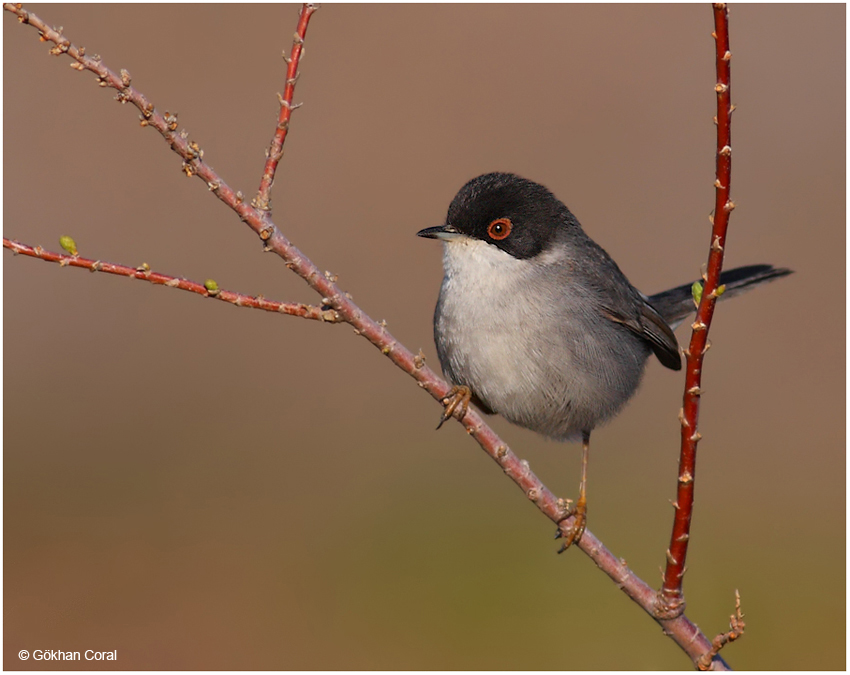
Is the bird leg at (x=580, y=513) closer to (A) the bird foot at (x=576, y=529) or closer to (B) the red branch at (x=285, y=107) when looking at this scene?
(A) the bird foot at (x=576, y=529)

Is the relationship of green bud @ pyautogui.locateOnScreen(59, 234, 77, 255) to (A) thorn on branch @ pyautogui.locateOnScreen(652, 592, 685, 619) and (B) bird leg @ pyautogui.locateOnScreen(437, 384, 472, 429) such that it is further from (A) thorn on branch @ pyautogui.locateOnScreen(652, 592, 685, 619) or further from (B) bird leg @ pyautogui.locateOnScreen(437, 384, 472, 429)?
(A) thorn on branch @ pyautogui.locateOnScreen(652, 592, 685, 619)

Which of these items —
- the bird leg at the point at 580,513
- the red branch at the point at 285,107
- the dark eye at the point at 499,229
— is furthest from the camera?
the dark eye at the point at 499,229

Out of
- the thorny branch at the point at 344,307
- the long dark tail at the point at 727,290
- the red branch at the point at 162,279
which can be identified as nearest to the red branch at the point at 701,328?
the thorny branch at the point at 344,307

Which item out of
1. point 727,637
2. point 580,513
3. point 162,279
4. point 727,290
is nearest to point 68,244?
point 162,279

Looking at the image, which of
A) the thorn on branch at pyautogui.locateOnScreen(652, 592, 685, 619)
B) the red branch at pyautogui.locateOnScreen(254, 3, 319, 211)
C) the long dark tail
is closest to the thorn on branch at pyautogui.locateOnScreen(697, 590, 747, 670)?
the thorn on branch at pyautogui.locateOnScreen(652, 592, 685, 619)

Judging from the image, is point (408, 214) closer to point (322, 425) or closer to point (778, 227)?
point (322, 425)
